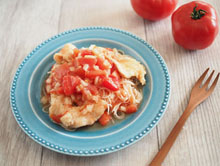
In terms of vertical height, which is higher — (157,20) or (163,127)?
(157,20)

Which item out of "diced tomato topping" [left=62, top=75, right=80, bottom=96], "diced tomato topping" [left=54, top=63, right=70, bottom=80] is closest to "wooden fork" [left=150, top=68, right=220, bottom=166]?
"diced tomato topping" [left=62, top=75, right=80, bottom=96]

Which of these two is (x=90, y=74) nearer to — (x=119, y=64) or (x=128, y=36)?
(x=119, y=64)

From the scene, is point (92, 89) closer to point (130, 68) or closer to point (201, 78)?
point (130, 68)

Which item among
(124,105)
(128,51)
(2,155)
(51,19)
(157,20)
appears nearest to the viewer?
(2,155)

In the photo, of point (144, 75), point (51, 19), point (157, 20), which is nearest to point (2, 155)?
point (144, 75)

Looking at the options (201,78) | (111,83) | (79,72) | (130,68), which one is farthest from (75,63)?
(201,78)

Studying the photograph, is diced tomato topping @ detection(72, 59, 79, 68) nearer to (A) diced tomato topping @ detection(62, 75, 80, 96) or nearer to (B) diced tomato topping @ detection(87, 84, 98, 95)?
(A) diced tomato topping @ detection(62, 75, 80, 96)

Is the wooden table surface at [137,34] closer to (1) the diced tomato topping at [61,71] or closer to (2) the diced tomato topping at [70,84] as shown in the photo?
(2) the diced tomato topping at [70,84]
